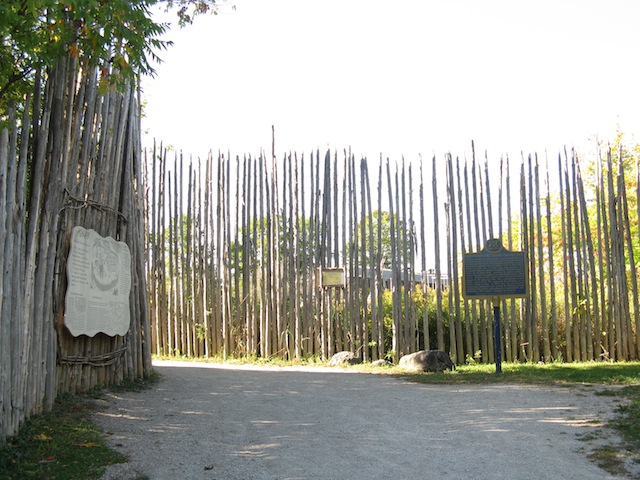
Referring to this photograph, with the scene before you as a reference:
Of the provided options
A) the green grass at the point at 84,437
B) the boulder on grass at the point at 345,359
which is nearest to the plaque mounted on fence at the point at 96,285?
the green grass at the point at 84,437

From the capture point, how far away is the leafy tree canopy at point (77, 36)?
4895 millimetres

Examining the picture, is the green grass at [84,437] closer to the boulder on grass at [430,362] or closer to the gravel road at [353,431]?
the gravel road at [353,431]

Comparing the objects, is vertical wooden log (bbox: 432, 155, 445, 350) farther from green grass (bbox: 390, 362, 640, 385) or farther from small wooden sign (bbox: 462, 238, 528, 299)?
small wooden sign (bbox: 462, 238, 528, 299)

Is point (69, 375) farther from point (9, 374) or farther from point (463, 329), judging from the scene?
point (463, 329)

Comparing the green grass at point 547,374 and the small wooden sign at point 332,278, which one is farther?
the small wooden sign at point 332,278

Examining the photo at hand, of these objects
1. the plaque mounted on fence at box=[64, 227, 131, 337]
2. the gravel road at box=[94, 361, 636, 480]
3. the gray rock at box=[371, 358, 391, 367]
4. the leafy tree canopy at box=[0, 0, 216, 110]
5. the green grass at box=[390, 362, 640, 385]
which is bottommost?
the gravel road at box=[94, 361, 636, 480]

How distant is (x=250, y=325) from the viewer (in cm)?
1186

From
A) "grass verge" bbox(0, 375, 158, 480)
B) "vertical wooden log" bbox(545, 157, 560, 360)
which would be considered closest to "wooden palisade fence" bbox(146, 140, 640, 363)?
"vertical wooden log" bbox(545, 157, 560, 360)

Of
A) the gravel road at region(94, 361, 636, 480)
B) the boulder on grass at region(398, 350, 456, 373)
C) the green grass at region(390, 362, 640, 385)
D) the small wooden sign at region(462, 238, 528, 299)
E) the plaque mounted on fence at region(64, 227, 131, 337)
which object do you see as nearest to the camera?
the gravel road at region(94, 361, 636, 480)

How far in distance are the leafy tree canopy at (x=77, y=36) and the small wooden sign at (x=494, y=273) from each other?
18.4 ft

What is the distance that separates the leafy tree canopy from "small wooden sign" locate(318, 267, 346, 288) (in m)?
5.84

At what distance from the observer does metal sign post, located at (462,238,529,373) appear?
950 cm

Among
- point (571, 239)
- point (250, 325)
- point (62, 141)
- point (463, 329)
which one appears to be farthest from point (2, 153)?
point (571, 239)

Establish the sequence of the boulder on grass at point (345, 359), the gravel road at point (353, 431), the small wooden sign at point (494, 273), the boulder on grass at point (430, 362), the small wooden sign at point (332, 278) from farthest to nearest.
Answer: the small wooden sign at point (332, 278), the boulder on grass at point (345, 359), the boulder on grass at point (430, 362), the small wooden sign at point (494, 273), the gravel road at point (353, 431)
